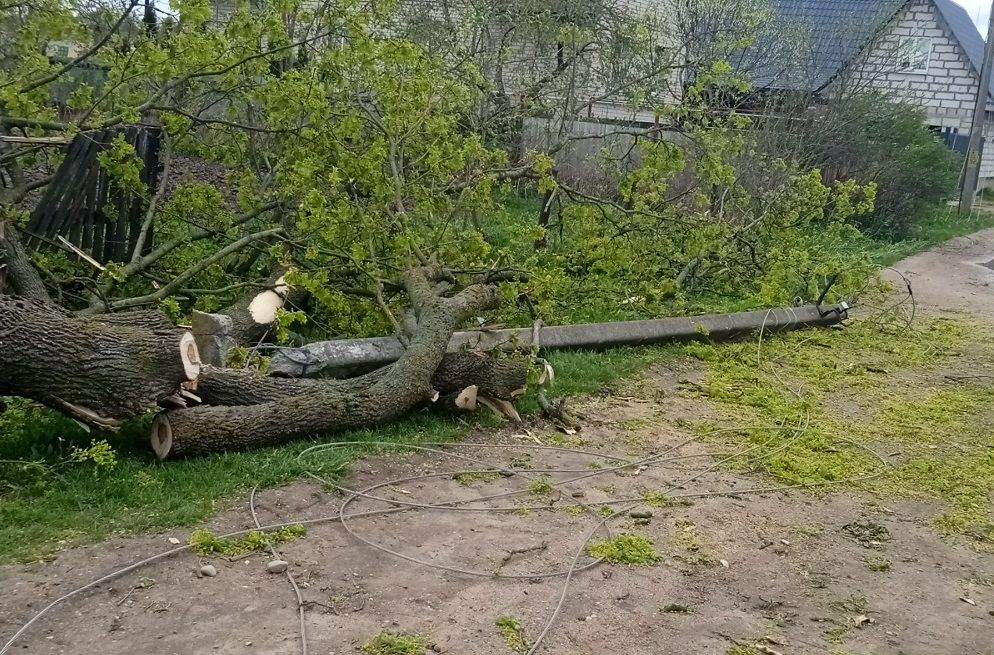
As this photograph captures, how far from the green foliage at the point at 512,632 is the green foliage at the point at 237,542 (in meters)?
1.13

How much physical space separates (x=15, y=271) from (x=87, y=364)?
156 centimetres

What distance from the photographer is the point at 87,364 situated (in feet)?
15.1

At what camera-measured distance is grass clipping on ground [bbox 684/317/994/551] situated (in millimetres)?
5672

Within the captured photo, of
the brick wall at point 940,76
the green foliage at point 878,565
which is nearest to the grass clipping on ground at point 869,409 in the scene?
the green foliage at point 878,565

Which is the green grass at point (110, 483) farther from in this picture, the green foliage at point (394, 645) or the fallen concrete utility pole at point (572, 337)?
the green foliage at point (394, 645)

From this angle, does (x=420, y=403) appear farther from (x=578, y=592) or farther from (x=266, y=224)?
(x=266, y=224)

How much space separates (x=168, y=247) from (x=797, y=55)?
44.8ft

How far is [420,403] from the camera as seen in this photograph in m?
6.01

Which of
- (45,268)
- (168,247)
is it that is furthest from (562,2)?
(45,268)

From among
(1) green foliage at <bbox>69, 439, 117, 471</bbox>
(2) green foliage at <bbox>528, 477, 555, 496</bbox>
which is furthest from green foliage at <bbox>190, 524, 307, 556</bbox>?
(2) green foliage at <bbox>528, 477, 555, 496</bbox>

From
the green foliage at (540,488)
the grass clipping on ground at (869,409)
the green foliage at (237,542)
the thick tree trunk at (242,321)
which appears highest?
the thick tree trunk at (242,321)

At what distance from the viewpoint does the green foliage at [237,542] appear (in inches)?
159

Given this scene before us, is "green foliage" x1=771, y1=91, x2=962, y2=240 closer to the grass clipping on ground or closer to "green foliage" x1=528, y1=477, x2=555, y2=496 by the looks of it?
the grass clipping on ground

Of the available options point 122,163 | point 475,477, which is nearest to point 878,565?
point 475,477
